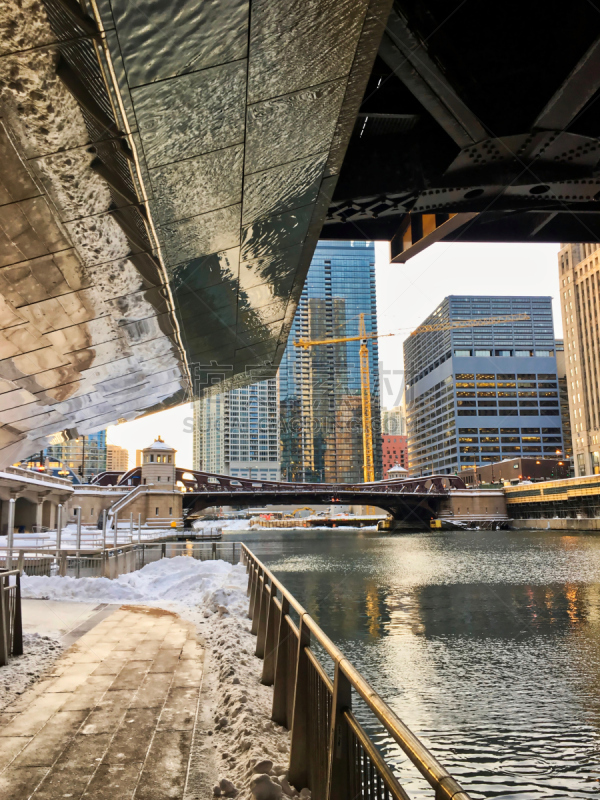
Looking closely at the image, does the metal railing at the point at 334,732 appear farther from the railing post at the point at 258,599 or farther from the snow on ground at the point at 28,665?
the railing post at the point at 258,599

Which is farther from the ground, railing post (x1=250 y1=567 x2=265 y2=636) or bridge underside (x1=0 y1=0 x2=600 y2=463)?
bridge underside (x1=0 y1=0 x2=600 y2=463)

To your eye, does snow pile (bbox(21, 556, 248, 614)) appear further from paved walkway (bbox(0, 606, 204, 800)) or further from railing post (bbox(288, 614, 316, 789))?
railing post (bbox(288, 614, 316, 789))

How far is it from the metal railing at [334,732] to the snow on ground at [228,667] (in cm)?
32

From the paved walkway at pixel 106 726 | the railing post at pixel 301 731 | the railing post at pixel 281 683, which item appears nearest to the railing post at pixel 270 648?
the paved walkway at pixel 106 726

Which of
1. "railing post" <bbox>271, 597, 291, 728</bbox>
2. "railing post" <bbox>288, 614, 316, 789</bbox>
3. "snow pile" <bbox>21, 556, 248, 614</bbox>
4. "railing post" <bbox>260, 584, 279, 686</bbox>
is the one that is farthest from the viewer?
"snow pile" <bbox>21, 556, 248, 614</bbox>

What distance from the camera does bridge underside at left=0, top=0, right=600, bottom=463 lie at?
3.48m

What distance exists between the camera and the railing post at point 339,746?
3.19 metres

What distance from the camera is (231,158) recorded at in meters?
4.79

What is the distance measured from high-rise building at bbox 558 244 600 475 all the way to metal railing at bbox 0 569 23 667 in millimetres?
129605

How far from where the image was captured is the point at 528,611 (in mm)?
21875

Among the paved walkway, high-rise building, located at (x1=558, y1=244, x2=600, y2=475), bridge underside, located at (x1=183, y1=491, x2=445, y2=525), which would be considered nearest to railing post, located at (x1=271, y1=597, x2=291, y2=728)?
the paved walkway

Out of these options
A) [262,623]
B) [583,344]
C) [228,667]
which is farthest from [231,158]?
[583,344]

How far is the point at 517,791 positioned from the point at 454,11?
9330mm

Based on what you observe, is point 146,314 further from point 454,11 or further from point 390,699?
point 390,699
